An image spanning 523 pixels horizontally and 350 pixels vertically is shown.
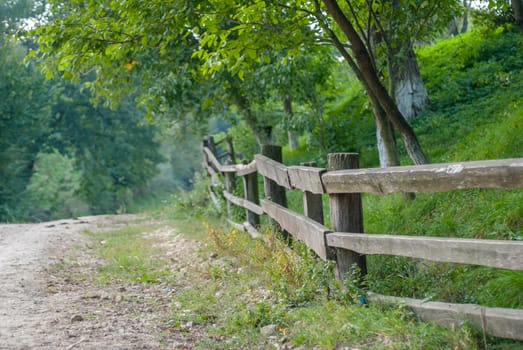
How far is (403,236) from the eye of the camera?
4.53 meters

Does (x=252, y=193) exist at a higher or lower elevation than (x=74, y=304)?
higher

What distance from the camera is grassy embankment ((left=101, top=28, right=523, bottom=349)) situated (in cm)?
432

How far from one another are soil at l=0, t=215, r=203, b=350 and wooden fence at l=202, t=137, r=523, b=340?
156 centimetres

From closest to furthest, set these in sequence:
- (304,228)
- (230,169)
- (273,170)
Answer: (304,228) → (273,170) → (230,169)

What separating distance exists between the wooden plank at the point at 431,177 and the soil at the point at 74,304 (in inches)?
75.8

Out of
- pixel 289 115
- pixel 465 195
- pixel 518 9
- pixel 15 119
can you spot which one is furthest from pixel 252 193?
pixel 15 119

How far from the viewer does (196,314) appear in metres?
5.74

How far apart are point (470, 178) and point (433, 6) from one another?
4665 mm

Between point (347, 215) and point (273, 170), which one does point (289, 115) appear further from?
point (347, 215)

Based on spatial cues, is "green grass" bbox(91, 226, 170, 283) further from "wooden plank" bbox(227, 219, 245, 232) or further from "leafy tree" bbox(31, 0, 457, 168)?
"leafy tree" bbox(31, 0, 457, 168)

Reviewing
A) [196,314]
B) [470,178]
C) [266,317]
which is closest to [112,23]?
[196,314]

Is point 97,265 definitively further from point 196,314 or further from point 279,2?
point 279,2

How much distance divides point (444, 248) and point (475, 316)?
1.62ft

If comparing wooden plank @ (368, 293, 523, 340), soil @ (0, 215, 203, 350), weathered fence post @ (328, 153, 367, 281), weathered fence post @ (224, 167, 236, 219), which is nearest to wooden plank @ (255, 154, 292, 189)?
weathered fence post @ (328, 153, 367, 281)
